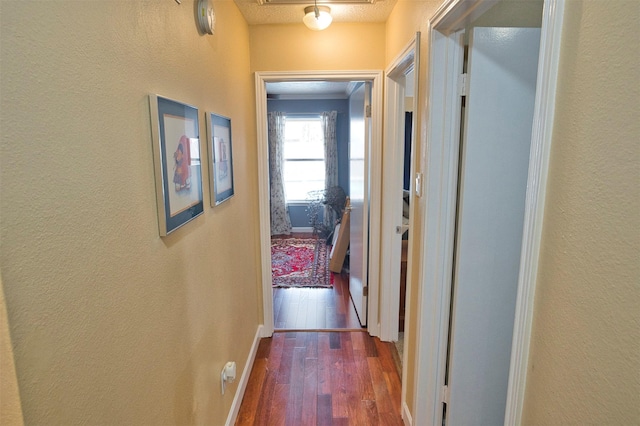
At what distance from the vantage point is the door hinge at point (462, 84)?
1508mm

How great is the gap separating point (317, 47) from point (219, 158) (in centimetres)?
130

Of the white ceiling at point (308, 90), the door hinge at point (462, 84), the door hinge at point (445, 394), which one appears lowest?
the door hinge at point (445, 394)

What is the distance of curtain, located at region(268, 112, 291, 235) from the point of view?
5941 millimetres

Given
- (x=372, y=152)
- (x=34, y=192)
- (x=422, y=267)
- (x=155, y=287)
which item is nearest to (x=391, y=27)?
(x=372, y=152)

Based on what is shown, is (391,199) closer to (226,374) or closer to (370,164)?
(370,164)

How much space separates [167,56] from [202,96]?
35 centimetres

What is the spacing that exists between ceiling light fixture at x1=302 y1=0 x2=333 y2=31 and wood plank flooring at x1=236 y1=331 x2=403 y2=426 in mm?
2266

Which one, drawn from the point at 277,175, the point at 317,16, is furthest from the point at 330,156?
the point at 317,16

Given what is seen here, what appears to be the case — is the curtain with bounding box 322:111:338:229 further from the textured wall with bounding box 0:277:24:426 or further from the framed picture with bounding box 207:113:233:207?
the textured wall with bounding box 0:277:24:426

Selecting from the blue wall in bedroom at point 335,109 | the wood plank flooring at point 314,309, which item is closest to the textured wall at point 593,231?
the wood plank flooring at point 314,309

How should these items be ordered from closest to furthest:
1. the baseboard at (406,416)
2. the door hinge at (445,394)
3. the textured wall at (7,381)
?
the textured wall at (7,381), the door hinge at (445,394), the baseboard at (406,416)

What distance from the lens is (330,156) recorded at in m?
6.00

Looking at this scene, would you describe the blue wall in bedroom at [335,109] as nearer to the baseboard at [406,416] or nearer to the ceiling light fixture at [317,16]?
the ceiling light fixture at [317,16]

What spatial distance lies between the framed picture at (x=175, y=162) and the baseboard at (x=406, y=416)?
5.05 ft
